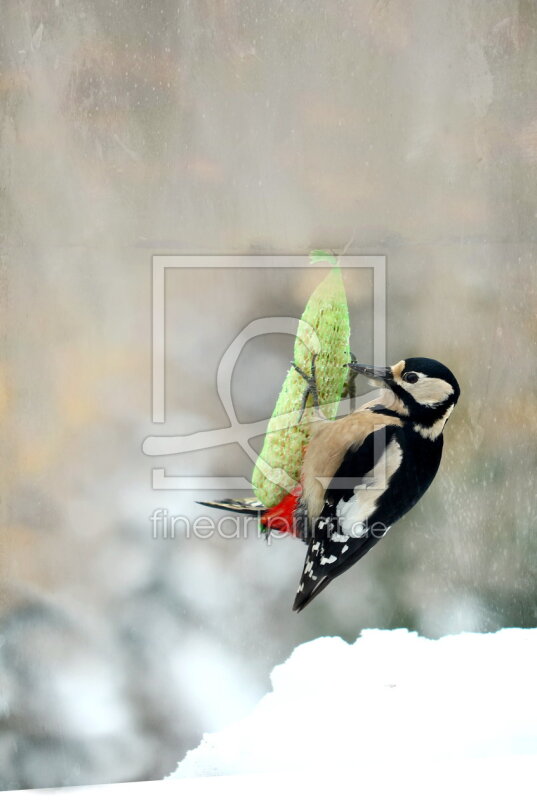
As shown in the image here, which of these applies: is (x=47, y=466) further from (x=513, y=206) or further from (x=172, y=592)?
(x=513, y=206)

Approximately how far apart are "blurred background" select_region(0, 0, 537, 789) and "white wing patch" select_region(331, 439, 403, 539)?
0.14 meters

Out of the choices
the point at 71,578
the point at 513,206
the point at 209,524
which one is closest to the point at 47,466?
the point at 71,578

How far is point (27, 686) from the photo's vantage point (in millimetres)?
1566

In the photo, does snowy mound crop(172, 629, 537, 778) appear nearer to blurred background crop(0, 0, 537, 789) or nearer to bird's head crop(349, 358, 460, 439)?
blurred background crop(0, 0, 537, 789)

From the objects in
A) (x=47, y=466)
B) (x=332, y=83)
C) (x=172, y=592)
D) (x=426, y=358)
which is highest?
(x=332, y=83)

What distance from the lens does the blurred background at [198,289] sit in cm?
154

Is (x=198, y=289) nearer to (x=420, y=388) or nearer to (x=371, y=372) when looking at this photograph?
(x=371, y=372)

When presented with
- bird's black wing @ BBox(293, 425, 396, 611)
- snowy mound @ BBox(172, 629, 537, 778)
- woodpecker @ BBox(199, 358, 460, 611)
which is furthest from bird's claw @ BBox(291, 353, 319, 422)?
snowy mound @ BBox(172, 629, 537, 778)

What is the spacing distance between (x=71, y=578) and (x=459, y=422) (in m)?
0.93

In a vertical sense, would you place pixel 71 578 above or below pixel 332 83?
below

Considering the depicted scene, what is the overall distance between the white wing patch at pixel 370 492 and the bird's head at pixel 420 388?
0.28ft

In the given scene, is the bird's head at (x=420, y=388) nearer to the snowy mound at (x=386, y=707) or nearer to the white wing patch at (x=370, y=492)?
the white wing patch at (x=370, y=492)

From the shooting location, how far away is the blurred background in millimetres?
1544

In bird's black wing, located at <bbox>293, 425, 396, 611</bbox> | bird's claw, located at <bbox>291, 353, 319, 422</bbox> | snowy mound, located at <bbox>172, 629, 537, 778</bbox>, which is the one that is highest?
bird's claw, located at <bbox>291, 353, 319, 422</bbox>
